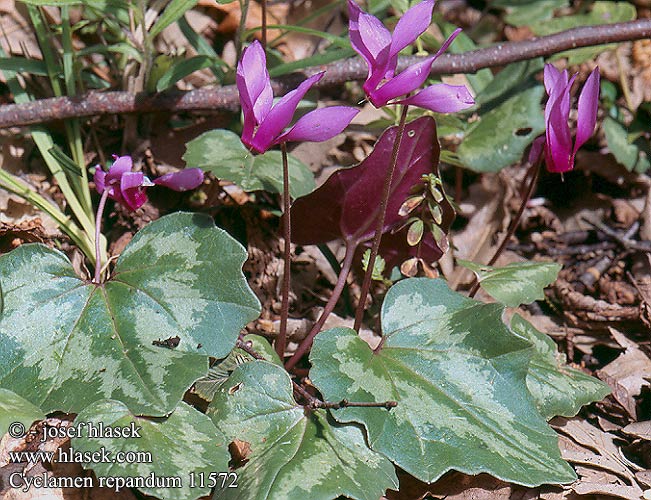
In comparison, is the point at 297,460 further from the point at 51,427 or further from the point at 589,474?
the point at 589,474

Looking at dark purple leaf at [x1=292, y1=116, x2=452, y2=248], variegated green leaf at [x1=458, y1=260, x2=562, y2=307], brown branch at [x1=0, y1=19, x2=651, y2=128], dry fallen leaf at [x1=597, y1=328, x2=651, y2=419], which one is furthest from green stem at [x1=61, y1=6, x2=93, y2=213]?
dry fallen leaf at [x1=597, y1=328, x2=651, y2=419]

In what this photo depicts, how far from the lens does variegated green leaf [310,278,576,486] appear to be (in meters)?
1.77

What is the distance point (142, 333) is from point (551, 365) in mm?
1147

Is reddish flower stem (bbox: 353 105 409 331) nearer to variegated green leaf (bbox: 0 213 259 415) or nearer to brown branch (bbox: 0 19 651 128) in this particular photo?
variegated green leaf (bbox: 0 213 259 415)

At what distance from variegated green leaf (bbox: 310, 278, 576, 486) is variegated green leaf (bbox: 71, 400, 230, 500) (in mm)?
293

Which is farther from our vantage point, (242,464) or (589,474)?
(589,474)

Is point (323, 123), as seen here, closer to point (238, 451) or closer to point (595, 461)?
point (238, 451)

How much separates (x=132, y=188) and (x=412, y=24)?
2.91 feet

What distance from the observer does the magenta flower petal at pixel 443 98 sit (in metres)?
1.57

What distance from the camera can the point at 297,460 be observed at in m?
1.72

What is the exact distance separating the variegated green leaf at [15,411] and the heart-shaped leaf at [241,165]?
0.84 metres

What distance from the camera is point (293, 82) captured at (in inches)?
105

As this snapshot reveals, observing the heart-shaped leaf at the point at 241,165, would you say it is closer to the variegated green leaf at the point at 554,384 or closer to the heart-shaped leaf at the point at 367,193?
the heart-shaped leaf at the point at 367,193

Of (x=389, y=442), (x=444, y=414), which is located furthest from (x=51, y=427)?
A: (x=444, y=414)
